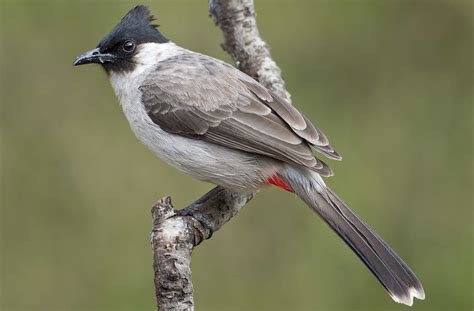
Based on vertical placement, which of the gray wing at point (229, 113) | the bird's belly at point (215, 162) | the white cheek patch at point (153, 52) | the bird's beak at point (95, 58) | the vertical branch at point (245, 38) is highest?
the vertical branch at point (245, 38)

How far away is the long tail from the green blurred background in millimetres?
1378

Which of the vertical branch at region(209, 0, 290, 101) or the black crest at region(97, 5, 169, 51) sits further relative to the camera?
the vertical branch at region(209, 0, 290, 101)

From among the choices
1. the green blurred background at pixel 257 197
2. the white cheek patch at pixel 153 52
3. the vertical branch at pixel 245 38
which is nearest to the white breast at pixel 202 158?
the white cheek patch at pixel 153 52

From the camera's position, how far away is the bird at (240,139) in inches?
190

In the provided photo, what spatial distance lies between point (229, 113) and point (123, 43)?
2.68 ft

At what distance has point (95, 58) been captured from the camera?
545cm

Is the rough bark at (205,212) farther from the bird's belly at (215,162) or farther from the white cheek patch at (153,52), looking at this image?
the white cheek patch at (153,52)

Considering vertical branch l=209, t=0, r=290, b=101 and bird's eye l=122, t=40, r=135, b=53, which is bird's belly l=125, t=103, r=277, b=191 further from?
vertical branch l=209, t=0, r=290, b=101

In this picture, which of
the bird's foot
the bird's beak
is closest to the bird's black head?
the bird's beak

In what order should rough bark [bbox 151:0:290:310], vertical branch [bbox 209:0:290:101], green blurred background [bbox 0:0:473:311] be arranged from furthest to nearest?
green blurred background [bbox 0:0:473:311] → vertical branch [bbox 209:0:290:101] → rough bark [bbox 151:0:290:310]

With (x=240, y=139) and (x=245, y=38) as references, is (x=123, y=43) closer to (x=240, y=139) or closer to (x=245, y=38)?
(x=245, y=38)

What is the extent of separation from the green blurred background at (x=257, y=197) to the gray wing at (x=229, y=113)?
1013 mm

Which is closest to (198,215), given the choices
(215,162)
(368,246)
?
(215,162)

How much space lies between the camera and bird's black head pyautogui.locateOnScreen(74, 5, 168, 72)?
5.47m
